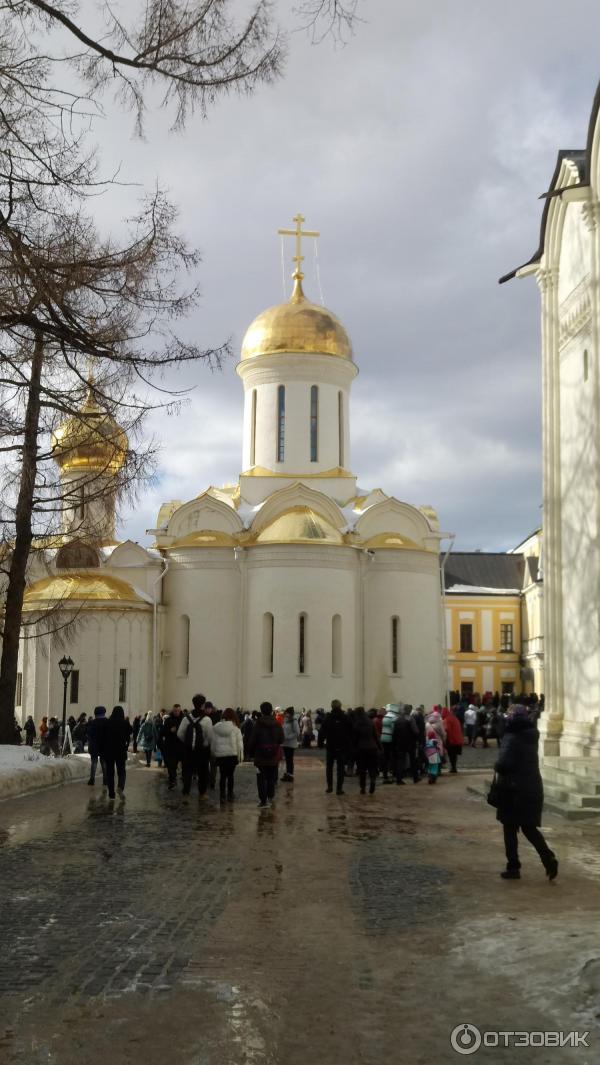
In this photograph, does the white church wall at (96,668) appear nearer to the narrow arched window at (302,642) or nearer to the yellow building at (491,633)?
the narrow arched window at (302,642)

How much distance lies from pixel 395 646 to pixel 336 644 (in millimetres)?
2174

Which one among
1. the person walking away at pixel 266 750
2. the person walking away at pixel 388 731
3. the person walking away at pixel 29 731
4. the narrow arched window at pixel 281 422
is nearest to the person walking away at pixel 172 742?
the person walking away at pixel 266 750

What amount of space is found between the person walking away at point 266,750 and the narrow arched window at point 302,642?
57.0ft

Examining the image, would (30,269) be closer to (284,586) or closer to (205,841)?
(205,841)

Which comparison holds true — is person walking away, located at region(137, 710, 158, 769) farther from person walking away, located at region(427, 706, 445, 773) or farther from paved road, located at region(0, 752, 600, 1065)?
paved road, located at region(0, 752, 600, 1065)

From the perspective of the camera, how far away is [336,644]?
32.1 m

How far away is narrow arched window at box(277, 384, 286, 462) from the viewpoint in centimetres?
3612

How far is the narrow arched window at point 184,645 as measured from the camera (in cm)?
3269

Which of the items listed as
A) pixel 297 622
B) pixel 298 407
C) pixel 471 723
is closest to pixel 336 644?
pixel 297 622

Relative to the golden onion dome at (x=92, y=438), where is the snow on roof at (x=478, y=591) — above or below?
above

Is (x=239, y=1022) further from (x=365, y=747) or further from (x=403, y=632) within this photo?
(x=403, y=632)

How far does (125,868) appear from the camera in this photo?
8.48 metres

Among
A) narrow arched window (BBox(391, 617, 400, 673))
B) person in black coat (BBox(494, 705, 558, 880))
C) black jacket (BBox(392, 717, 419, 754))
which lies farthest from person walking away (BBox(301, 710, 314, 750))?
person in black coat (BBox(494, 705, 558, 880))

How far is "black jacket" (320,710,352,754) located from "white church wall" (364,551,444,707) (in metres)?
17.5
